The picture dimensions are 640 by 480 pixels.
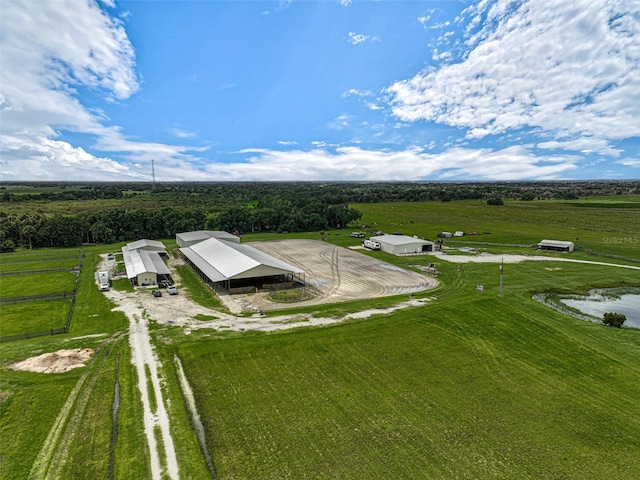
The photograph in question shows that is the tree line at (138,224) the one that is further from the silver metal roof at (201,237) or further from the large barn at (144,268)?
the large barn at (144,268)

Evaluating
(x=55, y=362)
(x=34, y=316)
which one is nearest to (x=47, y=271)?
(x=34, y=316)

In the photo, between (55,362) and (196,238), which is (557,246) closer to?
(196,238)

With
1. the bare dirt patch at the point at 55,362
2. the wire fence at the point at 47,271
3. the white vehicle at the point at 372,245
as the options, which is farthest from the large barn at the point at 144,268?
the white vehicle at the point at 372,245

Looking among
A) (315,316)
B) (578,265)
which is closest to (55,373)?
(315,316)

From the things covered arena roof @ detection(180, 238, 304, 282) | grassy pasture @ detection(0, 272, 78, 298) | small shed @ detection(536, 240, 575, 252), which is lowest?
grassy pasture @ detection(0, 272, 78, 298)

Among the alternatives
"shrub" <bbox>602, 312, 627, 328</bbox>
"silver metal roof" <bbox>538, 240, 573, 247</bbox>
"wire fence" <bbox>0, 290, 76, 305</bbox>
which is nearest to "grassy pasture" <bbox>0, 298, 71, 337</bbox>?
"wire fence" <bbox>0, 290, 76, 305</bbox>

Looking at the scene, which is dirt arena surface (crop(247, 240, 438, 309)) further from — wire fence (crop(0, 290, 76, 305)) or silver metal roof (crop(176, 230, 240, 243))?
wire fence (crop(0, 290, 76, 305))
